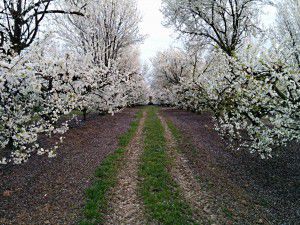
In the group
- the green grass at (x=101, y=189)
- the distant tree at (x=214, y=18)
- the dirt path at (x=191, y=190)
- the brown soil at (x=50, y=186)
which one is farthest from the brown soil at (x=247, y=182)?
the distant tree at (x=214, y=18)

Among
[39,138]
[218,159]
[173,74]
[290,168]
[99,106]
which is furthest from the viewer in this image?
[173,74]

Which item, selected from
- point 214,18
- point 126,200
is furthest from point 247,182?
point 214,18

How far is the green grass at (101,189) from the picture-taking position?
720cm

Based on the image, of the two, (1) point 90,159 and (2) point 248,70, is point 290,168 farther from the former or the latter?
(1) point 90,159

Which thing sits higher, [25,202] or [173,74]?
[173,74]

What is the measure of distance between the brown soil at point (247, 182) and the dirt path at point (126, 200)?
2.45m

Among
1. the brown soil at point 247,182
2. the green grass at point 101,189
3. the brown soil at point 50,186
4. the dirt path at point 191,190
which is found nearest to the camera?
the green grass at point 101,189

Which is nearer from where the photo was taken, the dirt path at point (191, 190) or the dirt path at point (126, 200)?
the dirt path at point (126, 200)

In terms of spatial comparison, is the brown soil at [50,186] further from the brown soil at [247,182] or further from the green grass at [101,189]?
the brown soil at [247,182]

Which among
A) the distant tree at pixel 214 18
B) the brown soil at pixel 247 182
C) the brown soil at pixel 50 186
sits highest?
the distant tree at pixel 214 18

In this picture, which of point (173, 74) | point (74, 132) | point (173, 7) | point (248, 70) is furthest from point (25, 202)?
point (173, 74)

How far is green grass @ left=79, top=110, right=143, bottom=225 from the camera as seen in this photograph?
7195mm

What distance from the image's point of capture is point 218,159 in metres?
13.0

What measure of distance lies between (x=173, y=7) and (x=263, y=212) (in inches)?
626
